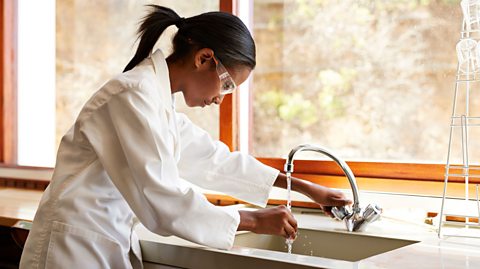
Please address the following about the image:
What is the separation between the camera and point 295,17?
210 cm

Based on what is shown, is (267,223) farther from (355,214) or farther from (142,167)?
(355,214)

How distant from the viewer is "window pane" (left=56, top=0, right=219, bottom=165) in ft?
8.71

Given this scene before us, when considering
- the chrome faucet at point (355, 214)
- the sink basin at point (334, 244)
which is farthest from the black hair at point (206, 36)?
the sink basin at point (334, 244)

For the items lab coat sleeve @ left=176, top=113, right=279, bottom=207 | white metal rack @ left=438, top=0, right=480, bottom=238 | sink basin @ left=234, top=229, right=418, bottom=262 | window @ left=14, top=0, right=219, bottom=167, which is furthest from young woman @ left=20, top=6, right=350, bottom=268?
window @ left=14, top=0, right=219, bottom=167

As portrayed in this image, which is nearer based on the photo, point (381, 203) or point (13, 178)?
point (381, 203)

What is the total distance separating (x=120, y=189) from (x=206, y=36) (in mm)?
397

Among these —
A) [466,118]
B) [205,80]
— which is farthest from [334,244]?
[205,80]

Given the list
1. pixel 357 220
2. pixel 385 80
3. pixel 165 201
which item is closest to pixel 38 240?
pixel 165 201

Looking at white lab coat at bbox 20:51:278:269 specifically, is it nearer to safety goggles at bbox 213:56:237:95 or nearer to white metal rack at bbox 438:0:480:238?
safety goggles at bbox 213:56:237:95

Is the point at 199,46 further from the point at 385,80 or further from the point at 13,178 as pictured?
the point at 13,178

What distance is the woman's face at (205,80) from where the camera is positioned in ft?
4.50

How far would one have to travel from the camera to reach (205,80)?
54.9 inches

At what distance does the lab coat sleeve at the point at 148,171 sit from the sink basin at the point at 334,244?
1.51 feet

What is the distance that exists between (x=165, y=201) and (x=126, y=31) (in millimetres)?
1632
